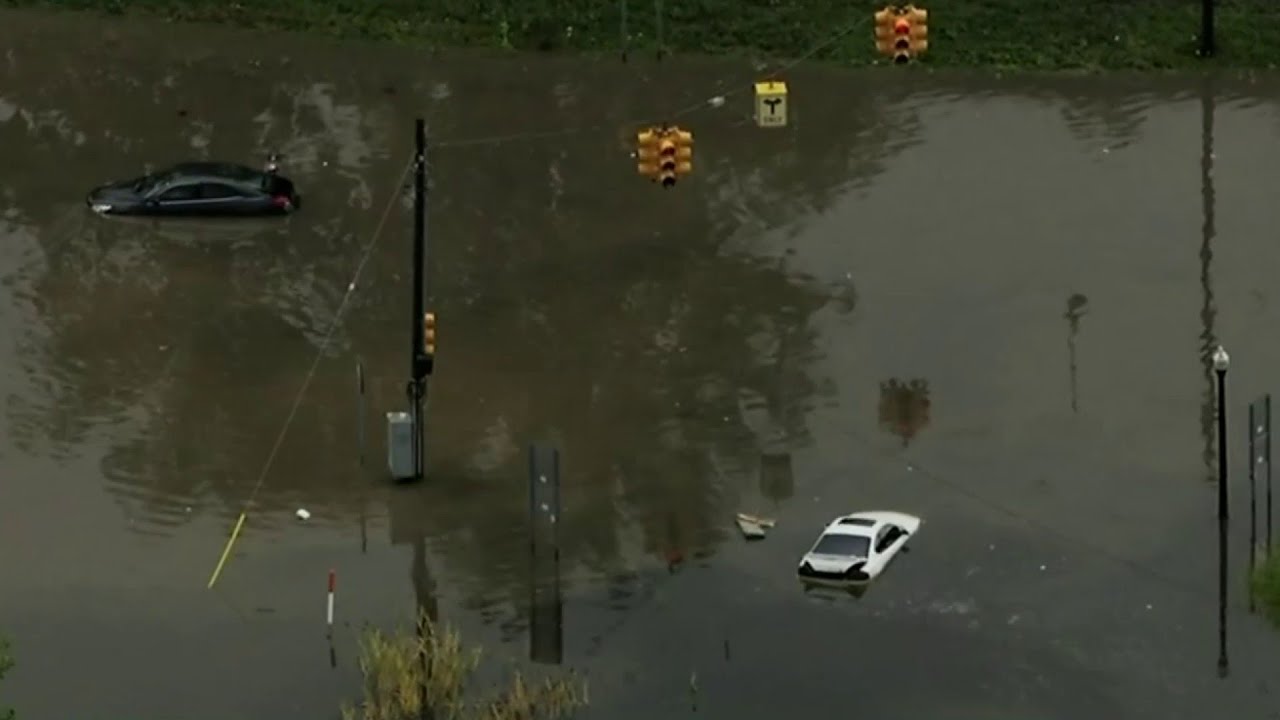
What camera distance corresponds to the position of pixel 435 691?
106ft

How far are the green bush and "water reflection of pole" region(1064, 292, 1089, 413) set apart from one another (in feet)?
31.0

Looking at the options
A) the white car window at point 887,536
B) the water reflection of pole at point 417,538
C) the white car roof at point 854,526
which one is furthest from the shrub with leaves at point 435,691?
the white car window at point 887,536

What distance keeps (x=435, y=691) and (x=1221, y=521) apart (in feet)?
40.2

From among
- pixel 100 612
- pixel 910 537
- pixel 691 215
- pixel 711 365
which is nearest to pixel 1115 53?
pixel 691 215

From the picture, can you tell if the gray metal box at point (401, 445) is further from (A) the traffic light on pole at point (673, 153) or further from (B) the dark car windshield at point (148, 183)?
(B) the dark car windshield at point (148, 183)

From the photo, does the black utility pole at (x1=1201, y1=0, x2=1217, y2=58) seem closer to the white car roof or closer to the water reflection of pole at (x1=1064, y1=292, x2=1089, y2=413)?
the water reflection of pole at (x1=1064, y1=292, x2=1089, y2=413)

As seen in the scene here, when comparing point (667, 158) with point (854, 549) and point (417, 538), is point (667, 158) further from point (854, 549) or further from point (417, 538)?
point (854, 549)

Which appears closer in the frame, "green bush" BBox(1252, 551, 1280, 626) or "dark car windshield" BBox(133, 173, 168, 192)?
"green bush" BBox(1252, 551, 1280, 626)

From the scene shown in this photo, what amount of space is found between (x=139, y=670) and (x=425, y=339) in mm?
7243

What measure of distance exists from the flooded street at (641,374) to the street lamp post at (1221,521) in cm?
19

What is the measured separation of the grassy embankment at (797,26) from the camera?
2248 inches

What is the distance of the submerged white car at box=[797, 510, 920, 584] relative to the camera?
119 feet

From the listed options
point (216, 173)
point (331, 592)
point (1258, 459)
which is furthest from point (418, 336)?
point (1258, 459)

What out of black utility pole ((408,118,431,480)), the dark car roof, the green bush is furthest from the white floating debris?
the dark car roof
